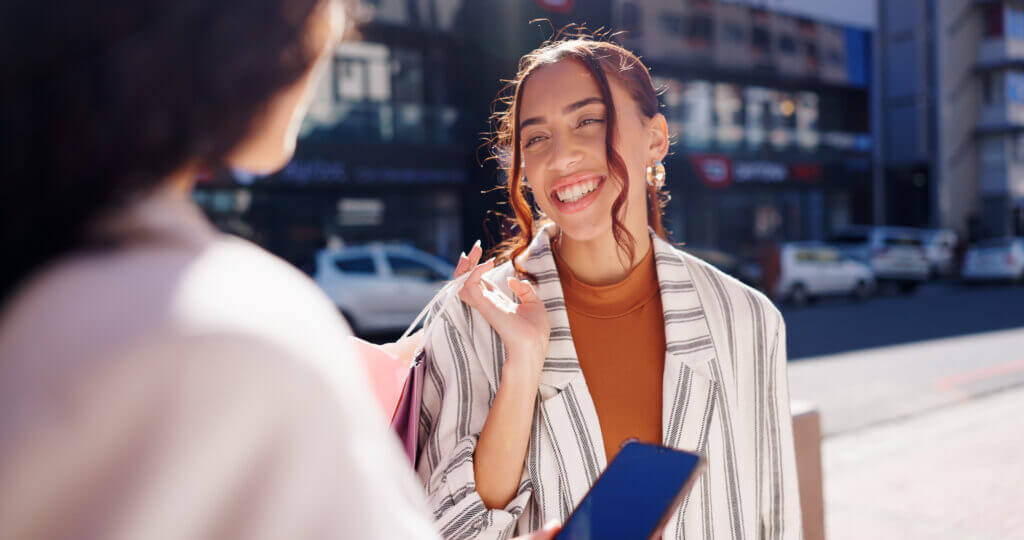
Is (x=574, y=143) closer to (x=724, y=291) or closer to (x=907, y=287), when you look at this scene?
(x=724, y=291)

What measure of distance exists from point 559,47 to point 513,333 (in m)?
0.73

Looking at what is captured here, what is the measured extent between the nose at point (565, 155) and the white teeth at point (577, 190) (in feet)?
0.15

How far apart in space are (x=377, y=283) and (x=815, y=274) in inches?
418

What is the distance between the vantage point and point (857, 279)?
19.0 m

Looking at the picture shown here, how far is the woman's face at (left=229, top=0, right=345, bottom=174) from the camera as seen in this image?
638mm

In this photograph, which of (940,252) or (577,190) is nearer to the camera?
(577,190)

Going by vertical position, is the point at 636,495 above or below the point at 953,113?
below

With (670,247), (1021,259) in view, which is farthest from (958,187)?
A: (670,247)

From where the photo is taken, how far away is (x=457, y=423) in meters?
1.68

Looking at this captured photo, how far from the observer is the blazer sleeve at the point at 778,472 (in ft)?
5.98

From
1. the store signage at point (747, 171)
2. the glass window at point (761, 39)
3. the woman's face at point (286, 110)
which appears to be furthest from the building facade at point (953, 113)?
the woman's face at point (286, 110)

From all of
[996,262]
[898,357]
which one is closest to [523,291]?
[898,357]

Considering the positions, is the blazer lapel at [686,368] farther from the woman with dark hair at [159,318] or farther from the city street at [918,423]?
the city street at [918,423]

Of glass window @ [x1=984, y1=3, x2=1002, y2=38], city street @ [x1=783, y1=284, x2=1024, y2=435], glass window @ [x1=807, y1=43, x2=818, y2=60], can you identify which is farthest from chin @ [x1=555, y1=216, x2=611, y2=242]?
glass window @ [x1=984, y1=3, x2=1002, y2=38]
